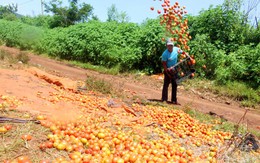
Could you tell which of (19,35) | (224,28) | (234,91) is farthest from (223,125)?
(19,35)

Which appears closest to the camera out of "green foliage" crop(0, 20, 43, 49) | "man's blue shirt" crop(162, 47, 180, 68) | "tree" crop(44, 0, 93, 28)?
"man's blue shirt" crop(162, 47, 180, 68)

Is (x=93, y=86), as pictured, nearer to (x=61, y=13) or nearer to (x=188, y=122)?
(x=188, y=122)

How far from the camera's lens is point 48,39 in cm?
2000

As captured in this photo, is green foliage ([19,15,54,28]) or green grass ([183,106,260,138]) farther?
green foliage ([19,15,54,28])

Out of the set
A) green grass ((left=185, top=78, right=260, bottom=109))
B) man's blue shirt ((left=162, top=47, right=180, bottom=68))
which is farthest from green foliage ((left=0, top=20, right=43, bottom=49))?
man's blue shirt ((left=162, top=47, right=180, bottom=68))

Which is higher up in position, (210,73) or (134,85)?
(210,73)

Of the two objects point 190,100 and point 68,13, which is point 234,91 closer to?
point 190,100

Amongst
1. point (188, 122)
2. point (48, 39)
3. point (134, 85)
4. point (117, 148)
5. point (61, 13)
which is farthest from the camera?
point (61, 13)

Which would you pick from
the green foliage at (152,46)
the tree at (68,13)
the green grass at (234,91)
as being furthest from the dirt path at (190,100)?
the tree at (68,13)

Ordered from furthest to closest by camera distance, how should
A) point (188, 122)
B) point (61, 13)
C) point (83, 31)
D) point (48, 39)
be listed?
point (61, 13) → point (48, 39) → point (83, 31) → point (188, 122)

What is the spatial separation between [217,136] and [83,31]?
44.8 feet

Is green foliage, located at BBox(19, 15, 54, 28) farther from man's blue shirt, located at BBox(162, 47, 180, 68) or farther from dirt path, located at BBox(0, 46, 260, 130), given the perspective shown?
man's blue shirt, located at BBox(162, 47, 180, 68)

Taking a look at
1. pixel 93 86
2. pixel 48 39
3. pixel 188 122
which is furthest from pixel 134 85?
pixel 48 39

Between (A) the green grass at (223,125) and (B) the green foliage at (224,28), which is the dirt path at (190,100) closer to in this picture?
(A) the green grass at (223,125)
